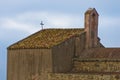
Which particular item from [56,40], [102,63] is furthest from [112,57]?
[56,40]

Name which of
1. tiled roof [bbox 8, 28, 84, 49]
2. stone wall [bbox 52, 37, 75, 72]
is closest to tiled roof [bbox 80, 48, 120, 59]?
stone wall [bbox 52, 37, 75, 72]

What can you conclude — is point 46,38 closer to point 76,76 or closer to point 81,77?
point 76,76

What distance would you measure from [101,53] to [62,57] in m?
3.33

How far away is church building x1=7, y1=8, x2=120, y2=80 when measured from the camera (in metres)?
50.8

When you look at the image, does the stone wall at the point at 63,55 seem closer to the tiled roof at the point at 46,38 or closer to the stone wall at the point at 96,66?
the tiled roof at the point at 46,38

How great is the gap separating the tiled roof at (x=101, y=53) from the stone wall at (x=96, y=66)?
0.56 m

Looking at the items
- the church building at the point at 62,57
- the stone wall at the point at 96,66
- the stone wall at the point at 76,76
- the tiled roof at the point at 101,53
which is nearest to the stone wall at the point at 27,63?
the church building at the point at 62,57

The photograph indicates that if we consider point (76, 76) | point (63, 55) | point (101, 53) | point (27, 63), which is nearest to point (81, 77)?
point (76, 76)

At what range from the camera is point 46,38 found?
5328 centimetres

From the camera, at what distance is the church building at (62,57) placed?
50.8m

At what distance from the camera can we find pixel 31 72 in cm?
5128

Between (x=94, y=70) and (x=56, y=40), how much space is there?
3.71 m

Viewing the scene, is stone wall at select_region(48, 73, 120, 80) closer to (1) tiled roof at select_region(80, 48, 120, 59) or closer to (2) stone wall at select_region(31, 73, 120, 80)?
(2) stone wall at select_region(31, 73, 120, 80)

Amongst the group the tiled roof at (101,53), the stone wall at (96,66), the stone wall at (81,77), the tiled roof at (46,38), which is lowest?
the stone wall at (81,77)
